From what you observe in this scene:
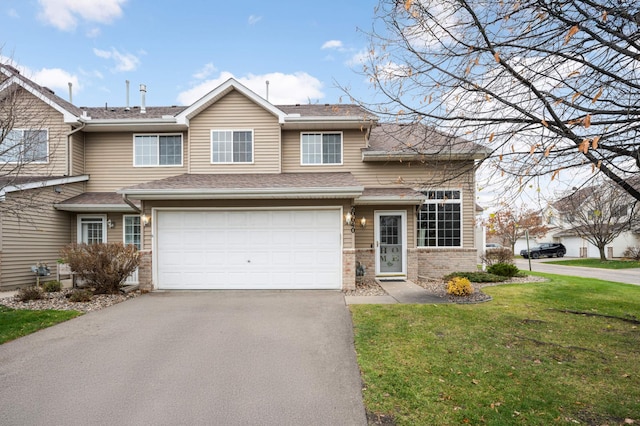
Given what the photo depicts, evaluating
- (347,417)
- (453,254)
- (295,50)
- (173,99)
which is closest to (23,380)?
(347,417)

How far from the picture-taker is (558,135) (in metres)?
3.61

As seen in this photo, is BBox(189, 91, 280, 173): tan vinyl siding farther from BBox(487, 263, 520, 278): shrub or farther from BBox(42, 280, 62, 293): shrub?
BBox(487, 263, 520, 278): shrub

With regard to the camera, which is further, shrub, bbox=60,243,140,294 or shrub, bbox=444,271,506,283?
shrub, bbox=444,271,506,283

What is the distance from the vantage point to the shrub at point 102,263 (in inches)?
370

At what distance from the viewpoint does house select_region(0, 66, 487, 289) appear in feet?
34.0

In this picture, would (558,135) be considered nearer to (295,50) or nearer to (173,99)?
(295,50)

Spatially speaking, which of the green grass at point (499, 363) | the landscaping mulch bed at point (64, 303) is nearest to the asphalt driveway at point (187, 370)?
the green grass at point (499, 363)

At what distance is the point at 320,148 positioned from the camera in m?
13.2

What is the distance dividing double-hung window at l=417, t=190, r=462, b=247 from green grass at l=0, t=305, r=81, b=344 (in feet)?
37.1

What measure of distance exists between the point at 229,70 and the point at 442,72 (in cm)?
1024

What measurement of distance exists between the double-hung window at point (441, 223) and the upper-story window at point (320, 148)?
4162 millimetres

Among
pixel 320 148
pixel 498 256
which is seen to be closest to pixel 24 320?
pixel 320 148

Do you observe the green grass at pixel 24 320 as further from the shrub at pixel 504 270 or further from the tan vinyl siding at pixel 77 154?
the shrub at pixel 504 270

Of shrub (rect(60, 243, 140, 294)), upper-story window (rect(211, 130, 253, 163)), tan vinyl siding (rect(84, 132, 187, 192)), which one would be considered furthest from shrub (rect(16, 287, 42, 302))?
upper-story window (rect(211, 130, 253, 163))
